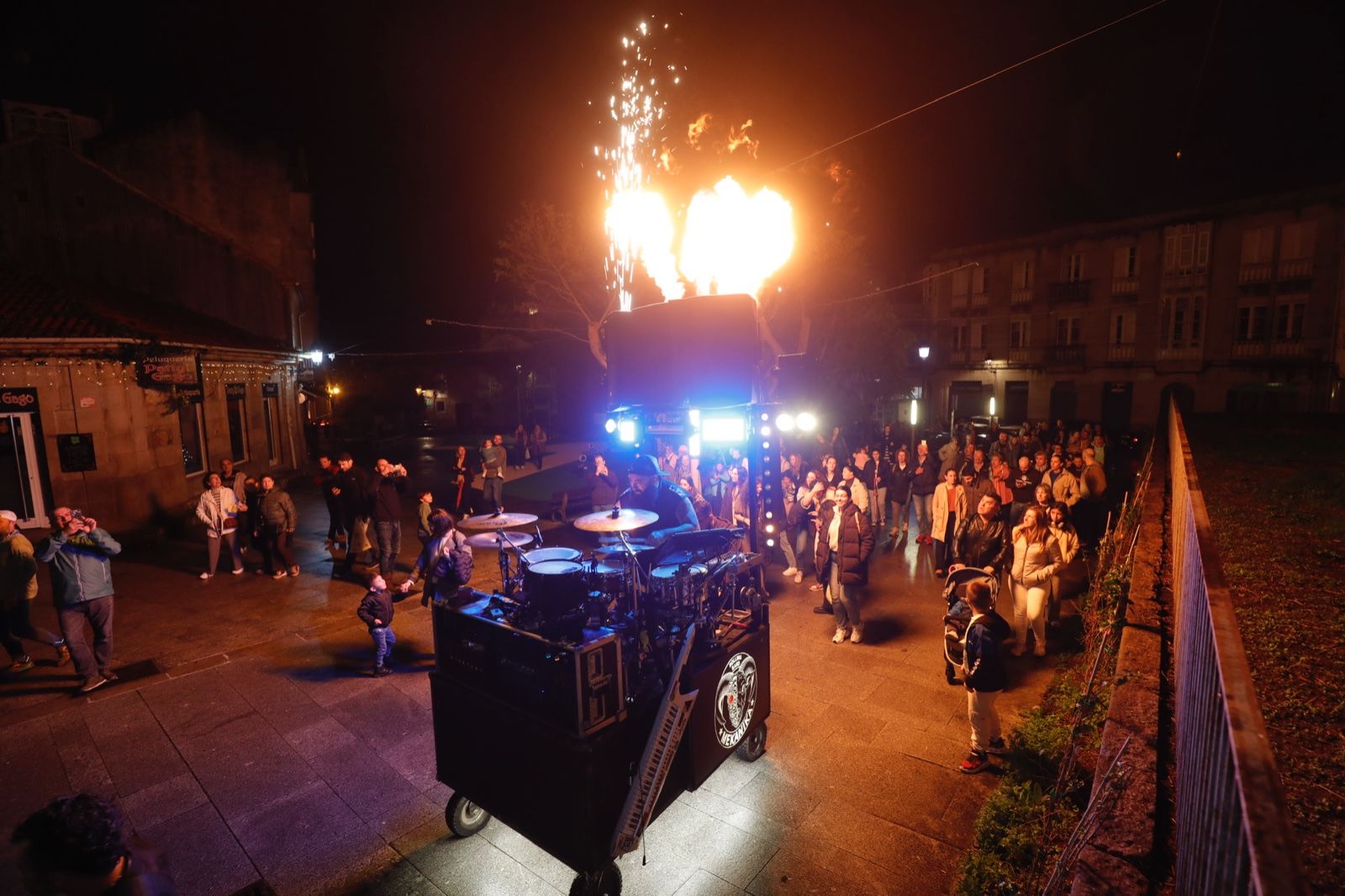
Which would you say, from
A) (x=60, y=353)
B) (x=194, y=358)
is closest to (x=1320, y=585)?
(x=60, y=353)

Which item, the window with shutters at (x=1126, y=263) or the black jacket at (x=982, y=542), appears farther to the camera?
the window with shutters at (x=1126, y=263)

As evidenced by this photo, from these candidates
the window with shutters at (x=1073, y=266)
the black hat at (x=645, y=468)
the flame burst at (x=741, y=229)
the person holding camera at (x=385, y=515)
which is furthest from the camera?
the window with shutters at (x=1073, y=266)

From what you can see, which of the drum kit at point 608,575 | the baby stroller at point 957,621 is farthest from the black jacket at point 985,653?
the drum kit at point 608,575

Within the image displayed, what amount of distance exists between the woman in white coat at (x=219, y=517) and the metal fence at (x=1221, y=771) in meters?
12.6

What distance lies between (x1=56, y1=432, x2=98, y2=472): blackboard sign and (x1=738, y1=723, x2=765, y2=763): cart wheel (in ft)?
47.9

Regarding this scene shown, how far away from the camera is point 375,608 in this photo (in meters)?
7.23

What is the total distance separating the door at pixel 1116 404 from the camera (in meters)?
32.3

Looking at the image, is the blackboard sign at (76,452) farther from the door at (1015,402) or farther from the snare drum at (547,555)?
A: the door at (1015,402)

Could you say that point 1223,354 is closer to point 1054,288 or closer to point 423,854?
point 1054,288

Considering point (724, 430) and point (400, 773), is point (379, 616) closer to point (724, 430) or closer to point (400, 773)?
point (400, 773)

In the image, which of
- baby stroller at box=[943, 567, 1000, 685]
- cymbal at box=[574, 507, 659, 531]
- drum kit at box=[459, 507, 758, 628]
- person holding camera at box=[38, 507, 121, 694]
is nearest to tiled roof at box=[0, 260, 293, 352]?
person holding camera at box=[38, 507, 121, 694]

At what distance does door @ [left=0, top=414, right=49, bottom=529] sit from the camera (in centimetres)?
1259

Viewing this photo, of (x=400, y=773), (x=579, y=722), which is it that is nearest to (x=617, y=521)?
(x=579, y=722)

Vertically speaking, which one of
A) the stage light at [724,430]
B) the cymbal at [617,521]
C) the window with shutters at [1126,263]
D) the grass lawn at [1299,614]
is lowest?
the grass lawn at [1299,614]
